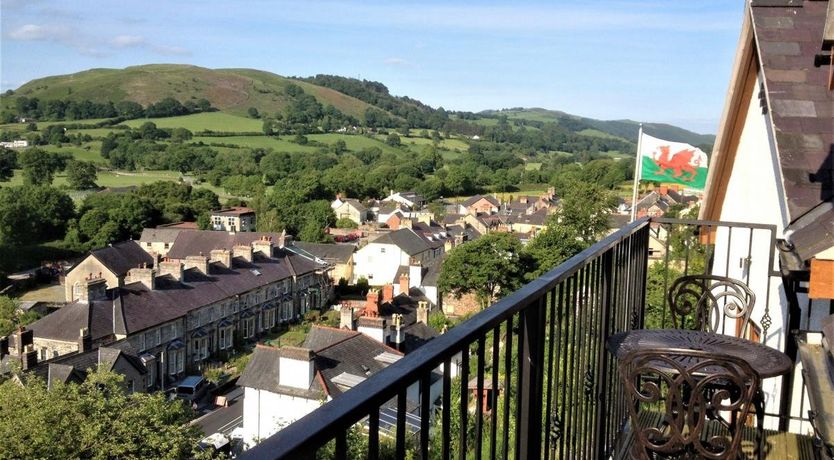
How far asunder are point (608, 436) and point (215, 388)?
93.1 feet

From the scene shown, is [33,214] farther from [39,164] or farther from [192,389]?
[192,389]

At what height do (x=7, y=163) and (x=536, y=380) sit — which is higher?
(x=536, y=380)

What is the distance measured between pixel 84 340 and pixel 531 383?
2876cm

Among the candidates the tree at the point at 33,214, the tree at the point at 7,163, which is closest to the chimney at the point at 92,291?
the tree at the point at 33,214

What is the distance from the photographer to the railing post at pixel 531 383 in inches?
88.1

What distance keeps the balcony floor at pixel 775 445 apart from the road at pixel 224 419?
2124 centimetres

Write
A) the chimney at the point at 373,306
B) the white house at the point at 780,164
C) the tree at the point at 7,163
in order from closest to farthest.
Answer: the white house at the point at 780,164 < the chimney at the point at 373,306 < the tree at the point at 7,163

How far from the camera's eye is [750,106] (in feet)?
24.3

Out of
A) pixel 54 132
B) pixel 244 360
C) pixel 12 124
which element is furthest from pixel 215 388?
pixel 12 124

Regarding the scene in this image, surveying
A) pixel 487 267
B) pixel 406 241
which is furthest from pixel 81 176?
pixel 487 267

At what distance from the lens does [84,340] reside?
90.3 feet

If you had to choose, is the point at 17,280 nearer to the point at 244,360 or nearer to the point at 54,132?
the point at 244,360

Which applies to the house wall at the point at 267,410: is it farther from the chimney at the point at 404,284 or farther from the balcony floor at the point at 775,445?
the chimney at the point at 404,284

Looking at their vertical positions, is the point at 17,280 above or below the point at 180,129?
below
